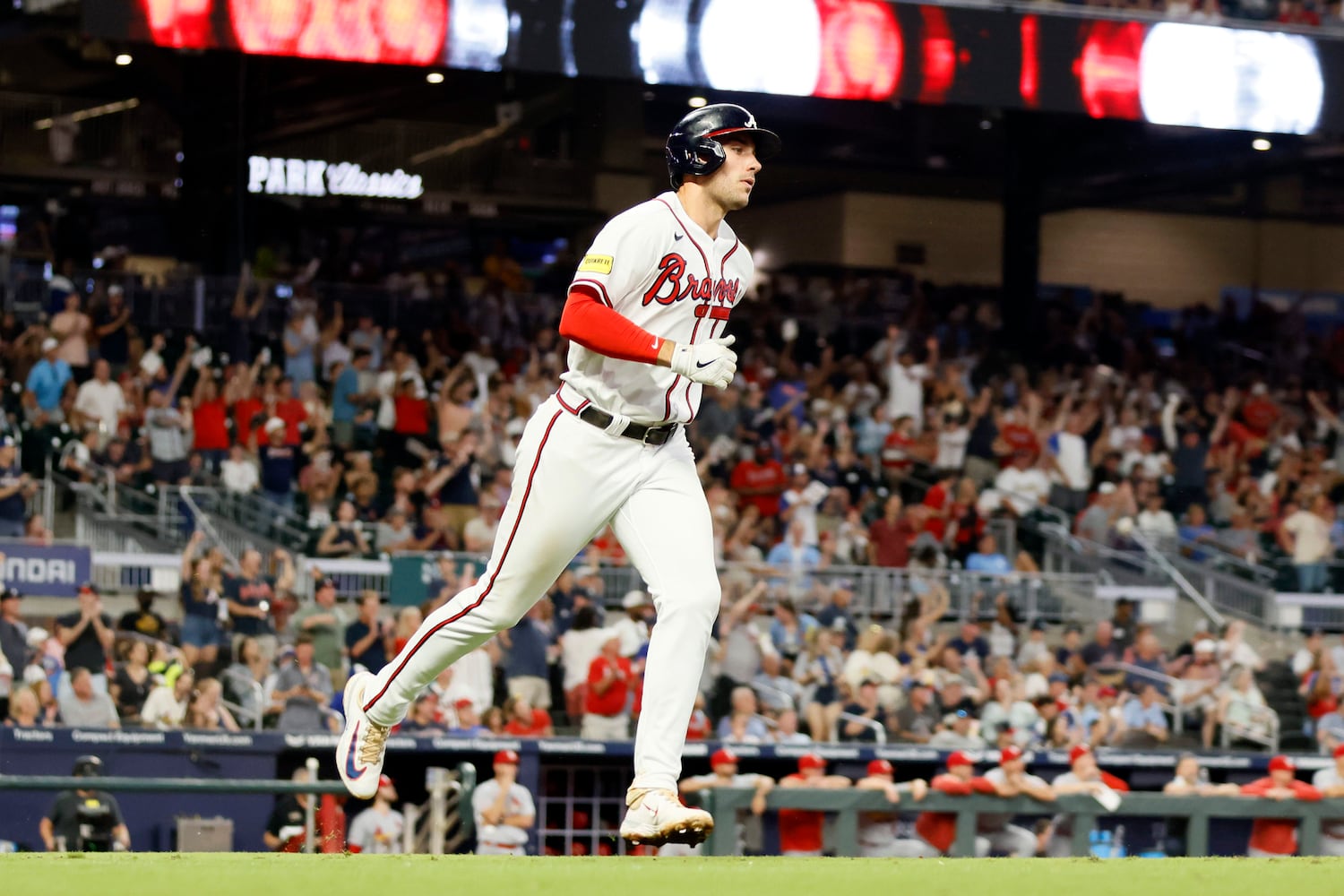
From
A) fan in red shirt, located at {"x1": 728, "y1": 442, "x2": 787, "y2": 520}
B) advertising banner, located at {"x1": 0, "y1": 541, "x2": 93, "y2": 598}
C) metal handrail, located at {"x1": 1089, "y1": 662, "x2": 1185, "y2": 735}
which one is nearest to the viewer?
advertising banner, located at {"x1": 0, "y1": 541, "x2": 93, "y2": 598}

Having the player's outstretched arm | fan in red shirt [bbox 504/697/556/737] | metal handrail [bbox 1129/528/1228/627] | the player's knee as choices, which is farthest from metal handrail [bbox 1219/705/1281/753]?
the player's outstretched arm

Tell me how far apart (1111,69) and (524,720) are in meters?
7.76

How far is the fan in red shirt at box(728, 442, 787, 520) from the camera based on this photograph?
14781mm

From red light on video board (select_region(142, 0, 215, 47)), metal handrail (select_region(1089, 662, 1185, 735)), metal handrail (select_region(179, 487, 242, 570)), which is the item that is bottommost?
metal handrail (select_region(1089, 662, 1185, 735))

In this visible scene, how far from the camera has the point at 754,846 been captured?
895cm

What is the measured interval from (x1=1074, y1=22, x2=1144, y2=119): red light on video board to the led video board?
0.01 m

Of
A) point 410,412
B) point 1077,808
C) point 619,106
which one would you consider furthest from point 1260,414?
point 1077,808

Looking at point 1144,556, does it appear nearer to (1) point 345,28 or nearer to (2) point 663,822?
(1) point 345,28

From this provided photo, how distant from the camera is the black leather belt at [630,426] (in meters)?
4.95

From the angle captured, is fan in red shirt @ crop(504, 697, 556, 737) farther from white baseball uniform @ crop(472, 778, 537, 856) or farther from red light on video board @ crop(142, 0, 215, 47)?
red light on video board @ crop(142, 0, 215, 47)

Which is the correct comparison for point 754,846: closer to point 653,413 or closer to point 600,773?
point 600,773

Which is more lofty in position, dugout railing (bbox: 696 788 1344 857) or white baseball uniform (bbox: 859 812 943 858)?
dugout railing (bbox: 696 788 1344 857)

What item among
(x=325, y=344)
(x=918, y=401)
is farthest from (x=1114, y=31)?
(x=325, y=344)

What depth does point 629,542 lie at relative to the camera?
197 inches
